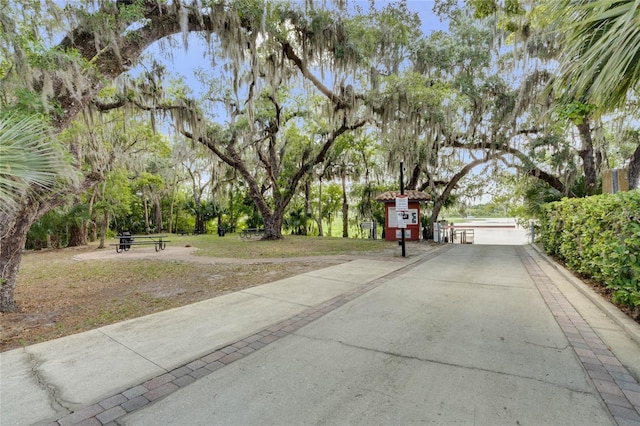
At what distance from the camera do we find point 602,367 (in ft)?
8.70

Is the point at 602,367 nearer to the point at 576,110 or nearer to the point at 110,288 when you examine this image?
the point at 576,110

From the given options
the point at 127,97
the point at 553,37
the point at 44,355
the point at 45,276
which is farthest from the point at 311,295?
the point at 553,37

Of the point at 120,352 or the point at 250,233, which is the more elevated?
the point at 250,233

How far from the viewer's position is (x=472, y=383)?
2.42 metres

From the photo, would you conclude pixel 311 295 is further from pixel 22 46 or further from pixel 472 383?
pixel 22 46

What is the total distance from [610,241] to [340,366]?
421 cm

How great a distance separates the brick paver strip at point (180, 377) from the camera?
82.1 inches

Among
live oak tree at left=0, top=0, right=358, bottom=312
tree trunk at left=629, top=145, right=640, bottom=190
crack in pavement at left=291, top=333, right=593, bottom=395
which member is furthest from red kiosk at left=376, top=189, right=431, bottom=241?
crack in pavement at left=291, top=333, right=593, bottom=395

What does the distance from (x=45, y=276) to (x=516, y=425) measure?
1001cm

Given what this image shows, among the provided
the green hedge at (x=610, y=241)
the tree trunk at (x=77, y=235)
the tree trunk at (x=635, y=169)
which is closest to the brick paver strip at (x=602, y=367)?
the green hedge at (x=610, y=241)

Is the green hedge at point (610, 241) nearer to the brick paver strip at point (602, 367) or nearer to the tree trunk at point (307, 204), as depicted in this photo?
the brick paver strip at point (602, 367)

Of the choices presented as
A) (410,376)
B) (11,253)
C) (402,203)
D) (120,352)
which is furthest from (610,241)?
(11,253)

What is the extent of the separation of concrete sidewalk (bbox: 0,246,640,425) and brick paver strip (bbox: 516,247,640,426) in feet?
0.04

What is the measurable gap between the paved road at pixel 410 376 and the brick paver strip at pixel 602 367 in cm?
2
